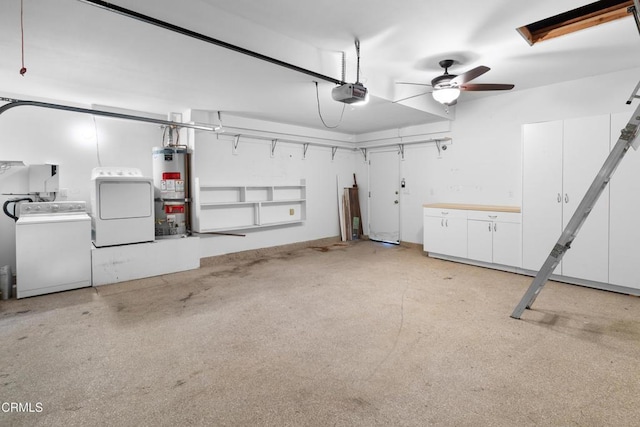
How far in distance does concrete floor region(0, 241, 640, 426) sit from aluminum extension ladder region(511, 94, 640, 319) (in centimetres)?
31

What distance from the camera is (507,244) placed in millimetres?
4488

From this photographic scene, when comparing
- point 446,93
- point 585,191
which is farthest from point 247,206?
point 585,191

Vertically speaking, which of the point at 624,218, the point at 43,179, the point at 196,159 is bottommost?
the point at 624,218

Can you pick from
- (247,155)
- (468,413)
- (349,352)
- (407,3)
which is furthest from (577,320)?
(247,155)

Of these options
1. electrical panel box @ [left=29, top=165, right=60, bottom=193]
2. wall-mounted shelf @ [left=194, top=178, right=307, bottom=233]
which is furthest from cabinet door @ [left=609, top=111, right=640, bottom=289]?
electrical panel box @ [left=29, top=165, right=60, bottom=193]

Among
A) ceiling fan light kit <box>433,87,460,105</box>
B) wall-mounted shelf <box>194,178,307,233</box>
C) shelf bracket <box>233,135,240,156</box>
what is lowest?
wall-mounted shelf <box>194,178,307,233</box>

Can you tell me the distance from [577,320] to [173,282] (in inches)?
181

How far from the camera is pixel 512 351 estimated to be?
7.80 feet

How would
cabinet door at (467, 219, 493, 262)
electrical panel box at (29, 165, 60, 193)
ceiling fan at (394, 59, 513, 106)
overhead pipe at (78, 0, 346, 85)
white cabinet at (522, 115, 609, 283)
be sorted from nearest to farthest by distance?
overhead pipe at (78, 0, 346, 85) < ceiling fan at (394, 59, 513, 106) < white cabinet at (522, 115, 609, 283) < electrical panel box at (29, 165, 60, 193) < cabinet door at (467, 219, 493, 262)

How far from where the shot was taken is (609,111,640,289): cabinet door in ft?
11.5

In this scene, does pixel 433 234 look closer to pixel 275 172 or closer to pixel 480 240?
pixel 480 240

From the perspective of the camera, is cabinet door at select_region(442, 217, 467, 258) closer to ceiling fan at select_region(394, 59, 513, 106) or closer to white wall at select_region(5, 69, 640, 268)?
white wall at select_region(5, 69, 640, 268)

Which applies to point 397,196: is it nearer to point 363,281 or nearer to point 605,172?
point 363,281

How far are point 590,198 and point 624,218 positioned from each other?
1521 mm
